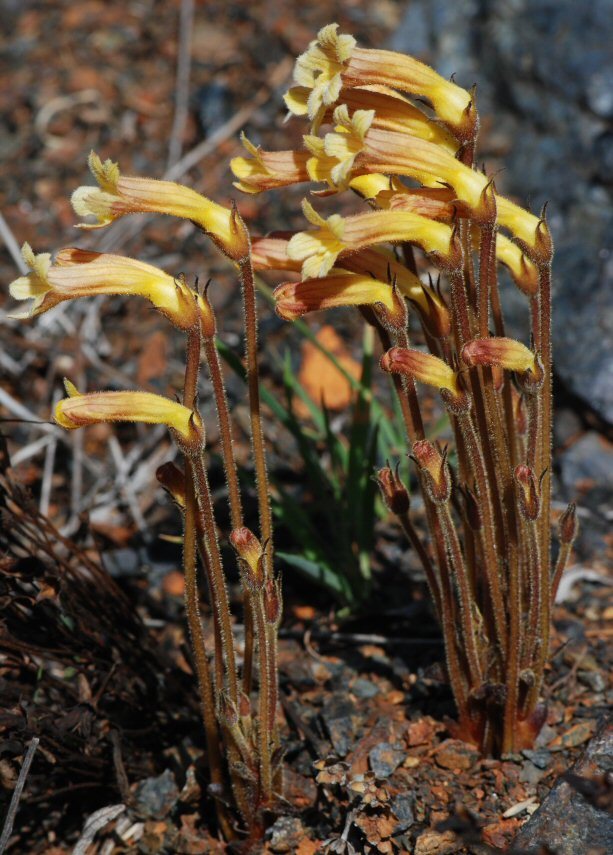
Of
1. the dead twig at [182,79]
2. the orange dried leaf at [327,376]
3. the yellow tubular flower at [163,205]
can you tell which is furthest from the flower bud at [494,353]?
the dead twig at [182,79]

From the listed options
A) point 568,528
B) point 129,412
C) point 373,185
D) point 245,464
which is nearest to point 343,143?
point 373,185

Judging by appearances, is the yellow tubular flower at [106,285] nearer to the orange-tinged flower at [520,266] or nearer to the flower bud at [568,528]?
the orange-tinged flower at [520,266]

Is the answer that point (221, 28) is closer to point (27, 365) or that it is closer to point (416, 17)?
point (416, 17)

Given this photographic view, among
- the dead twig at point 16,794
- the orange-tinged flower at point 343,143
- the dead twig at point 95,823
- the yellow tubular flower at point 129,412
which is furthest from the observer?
the dead twig at point 95,823

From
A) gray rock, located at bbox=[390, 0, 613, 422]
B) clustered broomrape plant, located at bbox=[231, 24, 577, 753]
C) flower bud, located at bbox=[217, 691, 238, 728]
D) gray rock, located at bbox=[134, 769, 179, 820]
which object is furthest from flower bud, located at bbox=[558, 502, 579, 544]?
gray rock, located at bbox=[390, 0, 613, 422]

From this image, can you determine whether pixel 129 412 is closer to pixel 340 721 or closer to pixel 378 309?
pixel 378 309

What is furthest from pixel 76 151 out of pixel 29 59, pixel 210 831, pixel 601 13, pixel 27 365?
pixel 210 831

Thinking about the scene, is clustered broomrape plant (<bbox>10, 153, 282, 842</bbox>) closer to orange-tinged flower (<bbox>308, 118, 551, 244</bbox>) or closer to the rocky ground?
orange-tinged flower (<bbox>308, 118, 551, 244</bbox>)

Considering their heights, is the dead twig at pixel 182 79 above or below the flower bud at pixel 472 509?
below
